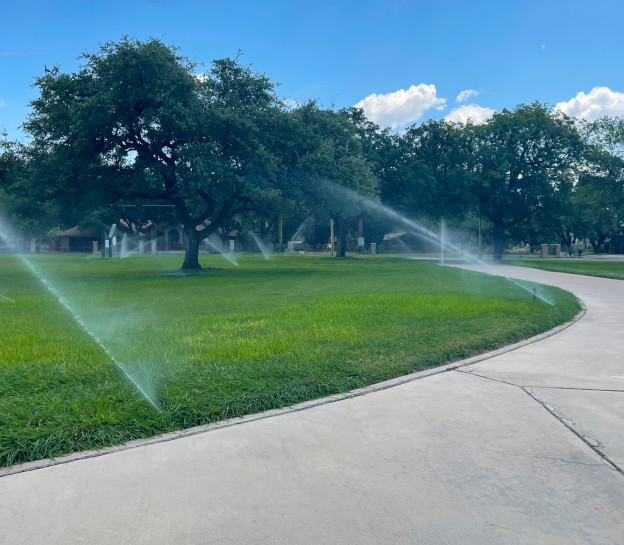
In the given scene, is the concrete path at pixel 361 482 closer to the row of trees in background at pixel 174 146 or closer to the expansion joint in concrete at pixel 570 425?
the expansion joint in concrete at pixel 570 425

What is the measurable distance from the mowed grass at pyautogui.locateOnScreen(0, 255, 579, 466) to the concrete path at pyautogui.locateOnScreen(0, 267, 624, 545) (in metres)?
0.45

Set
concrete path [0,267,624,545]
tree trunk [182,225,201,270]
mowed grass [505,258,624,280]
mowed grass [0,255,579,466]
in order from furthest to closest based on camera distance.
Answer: tree trunk [182,225,201,270] → mowed grass [505,258,624,280] → mowed grass [0,255,579,466] → concrete path [0,267,624,545]

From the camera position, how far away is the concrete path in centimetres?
289

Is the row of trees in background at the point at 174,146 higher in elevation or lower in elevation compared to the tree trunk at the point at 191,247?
higher

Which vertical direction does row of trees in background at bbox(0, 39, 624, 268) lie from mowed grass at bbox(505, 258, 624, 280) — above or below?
above

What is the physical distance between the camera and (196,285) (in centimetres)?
1888

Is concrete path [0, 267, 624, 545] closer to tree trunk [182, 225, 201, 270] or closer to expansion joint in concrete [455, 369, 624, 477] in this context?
expansion joint in concrete [455, 369, 624, 477]

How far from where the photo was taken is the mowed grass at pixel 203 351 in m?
4.43

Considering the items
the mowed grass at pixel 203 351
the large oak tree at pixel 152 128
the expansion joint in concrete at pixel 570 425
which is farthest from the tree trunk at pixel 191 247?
the expansion joint in concrete at pixel 570 425

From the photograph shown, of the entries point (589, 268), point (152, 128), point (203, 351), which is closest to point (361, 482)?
point (203, 351)

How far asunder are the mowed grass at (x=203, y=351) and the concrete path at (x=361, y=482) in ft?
1.49

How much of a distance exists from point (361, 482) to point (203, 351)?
3.87 m

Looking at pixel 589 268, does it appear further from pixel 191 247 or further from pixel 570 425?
pixel 570 425

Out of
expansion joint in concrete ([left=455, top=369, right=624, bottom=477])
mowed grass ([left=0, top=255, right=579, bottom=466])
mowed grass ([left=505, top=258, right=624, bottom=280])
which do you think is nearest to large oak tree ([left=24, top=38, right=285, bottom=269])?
mowed grass ([left=0, top=255, right=579, bottom=466])
